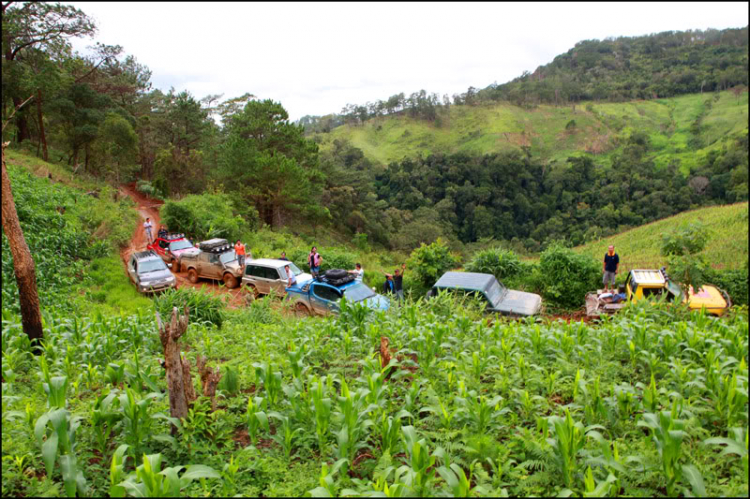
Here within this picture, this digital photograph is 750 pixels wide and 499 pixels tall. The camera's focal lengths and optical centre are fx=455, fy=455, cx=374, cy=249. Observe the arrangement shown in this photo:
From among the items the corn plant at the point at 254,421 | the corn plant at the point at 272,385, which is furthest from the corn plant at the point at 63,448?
the corn plant at the point at 272,385

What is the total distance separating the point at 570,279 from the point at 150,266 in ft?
42.5

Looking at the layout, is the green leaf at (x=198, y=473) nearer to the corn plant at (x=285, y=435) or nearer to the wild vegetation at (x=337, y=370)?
the wild vegetation at (x=337, y=370)

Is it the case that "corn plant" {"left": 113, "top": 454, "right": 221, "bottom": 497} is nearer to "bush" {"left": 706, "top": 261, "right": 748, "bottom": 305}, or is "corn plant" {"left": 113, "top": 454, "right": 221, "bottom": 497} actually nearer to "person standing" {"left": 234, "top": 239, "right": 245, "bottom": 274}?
"bush" {"left": 706, "top": 261, "right": 748, "bottom": 305}

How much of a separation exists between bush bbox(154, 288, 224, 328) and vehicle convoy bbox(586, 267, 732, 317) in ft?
27.5

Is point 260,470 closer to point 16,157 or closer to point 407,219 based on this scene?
point 16,157

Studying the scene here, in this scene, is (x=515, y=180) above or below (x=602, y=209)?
above

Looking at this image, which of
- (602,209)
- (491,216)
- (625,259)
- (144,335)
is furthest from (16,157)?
(602,209)

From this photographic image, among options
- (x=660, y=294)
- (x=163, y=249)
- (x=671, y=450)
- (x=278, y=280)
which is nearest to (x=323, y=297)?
(x=278, y=280)

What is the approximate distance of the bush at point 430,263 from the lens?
15.2 m

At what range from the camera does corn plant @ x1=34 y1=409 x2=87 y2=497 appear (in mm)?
3350

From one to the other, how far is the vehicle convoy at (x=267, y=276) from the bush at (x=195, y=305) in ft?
10.7

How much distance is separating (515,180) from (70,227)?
47505 mm

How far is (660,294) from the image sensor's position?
31.4 feet

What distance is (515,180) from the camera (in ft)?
178
